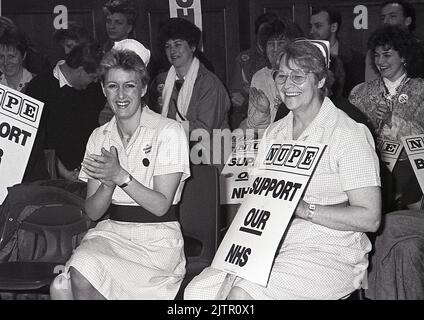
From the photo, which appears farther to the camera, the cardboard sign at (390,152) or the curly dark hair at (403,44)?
the curly dark hair at (403,44)

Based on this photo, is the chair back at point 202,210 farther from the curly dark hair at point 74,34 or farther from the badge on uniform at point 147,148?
the curly dark hair at point 74,34

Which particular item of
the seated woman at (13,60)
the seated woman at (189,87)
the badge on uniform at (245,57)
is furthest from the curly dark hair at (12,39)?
the badge on uniform at (245,57)

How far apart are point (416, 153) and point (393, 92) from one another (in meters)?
0.80

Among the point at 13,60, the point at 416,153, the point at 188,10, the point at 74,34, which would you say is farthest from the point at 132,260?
the point at 188,10

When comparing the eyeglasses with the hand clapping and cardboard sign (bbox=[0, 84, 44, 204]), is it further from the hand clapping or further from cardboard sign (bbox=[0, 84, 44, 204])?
cardboard sign (bbox=[0, 84, 44, 204])

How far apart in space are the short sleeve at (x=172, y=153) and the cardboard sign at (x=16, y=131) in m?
0.81

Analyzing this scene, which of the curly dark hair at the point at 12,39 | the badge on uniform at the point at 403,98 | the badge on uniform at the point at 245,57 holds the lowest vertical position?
the badge on uniform at the point at 403,98

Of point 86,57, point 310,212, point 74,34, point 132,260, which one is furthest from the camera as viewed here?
point 74,34

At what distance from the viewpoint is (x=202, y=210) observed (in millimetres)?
3430

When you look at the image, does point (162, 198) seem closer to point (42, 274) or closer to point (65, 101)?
point (42, 274)

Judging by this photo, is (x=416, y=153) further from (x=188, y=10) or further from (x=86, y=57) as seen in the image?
(x=188, y=10)

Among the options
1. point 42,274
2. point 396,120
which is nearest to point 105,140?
point 42,274

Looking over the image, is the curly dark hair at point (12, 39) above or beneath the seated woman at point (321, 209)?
above

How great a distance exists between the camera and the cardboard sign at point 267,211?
2.79 metres
